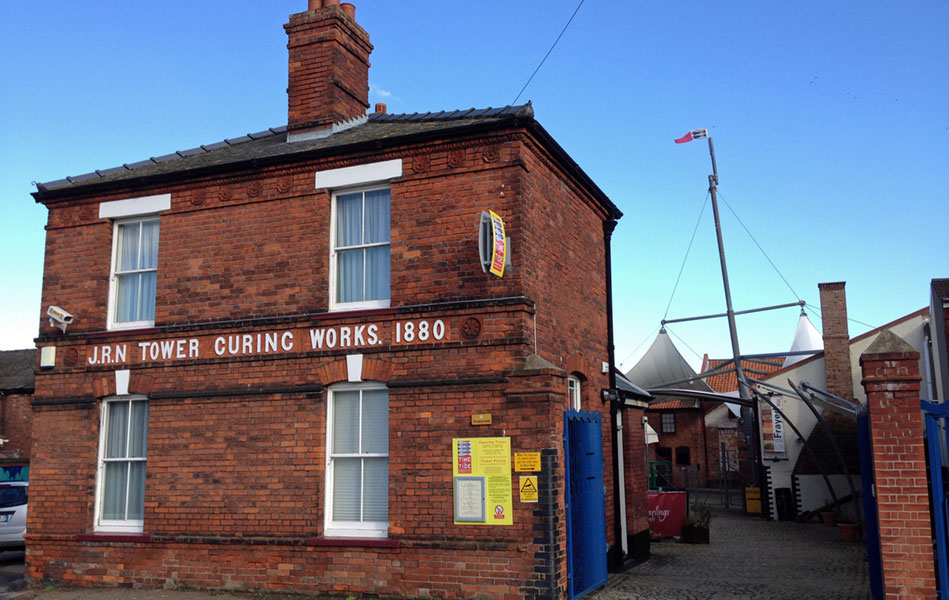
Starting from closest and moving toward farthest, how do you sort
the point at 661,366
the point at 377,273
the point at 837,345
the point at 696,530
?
the point at 377,273, the point at 696,530, the point at 837,345, the point at 661,366

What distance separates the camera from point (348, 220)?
1160 cm

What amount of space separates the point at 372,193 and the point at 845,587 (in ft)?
28.8

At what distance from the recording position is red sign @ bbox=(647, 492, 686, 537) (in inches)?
674

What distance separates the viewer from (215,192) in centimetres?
1214

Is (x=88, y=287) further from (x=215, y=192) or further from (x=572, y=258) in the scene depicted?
(x=572, y=258)

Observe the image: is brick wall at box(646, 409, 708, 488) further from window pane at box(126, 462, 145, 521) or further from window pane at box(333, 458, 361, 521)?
window pane at box(126, 462, 145, 521)

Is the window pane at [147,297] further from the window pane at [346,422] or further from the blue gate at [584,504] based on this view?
the blue gate at [584,504]

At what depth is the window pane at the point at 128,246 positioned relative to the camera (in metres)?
12.8

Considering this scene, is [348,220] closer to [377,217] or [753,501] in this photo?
[377,217]

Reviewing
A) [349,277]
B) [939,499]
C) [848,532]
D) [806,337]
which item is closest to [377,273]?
[349,277]

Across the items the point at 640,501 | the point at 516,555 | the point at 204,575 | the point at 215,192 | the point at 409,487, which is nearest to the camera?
the point at 516,555

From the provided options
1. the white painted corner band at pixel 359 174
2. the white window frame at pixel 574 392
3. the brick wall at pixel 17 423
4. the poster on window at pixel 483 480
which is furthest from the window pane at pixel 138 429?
the brick wall at pixel 17 423

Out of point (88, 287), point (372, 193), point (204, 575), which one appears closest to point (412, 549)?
point (204, 575)

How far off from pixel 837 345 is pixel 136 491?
64.5 ft
